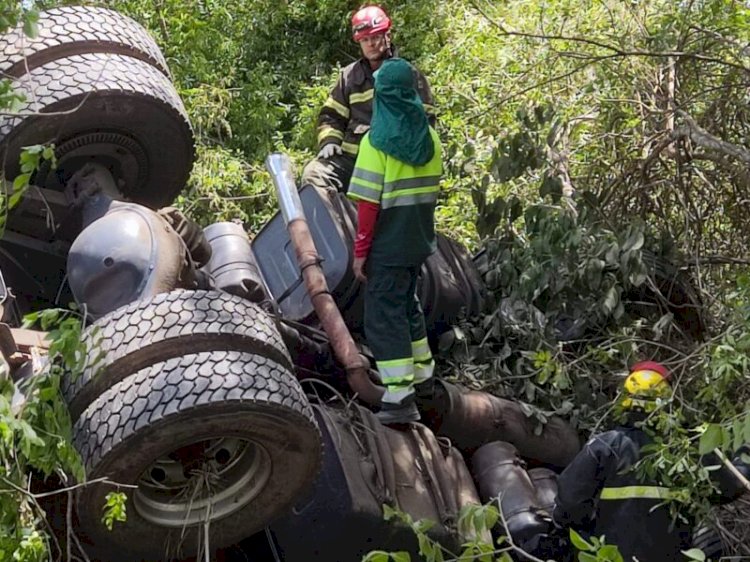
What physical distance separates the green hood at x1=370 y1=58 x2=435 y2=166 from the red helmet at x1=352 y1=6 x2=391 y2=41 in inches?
40.4

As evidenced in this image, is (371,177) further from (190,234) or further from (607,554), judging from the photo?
(607,554)

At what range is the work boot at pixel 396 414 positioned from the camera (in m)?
4.69

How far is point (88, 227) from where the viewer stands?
4414mm

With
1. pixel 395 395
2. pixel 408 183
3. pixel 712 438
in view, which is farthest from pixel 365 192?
pixel 712 438

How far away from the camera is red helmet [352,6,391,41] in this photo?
5.81m

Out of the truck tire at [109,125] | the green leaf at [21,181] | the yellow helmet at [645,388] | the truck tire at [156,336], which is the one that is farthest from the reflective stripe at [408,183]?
the green leaf at [21,181]

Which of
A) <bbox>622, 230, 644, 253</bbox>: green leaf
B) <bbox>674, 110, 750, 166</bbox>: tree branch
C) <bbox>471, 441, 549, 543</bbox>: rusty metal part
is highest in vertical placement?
<bbox>674, 110, 750, 166</bbox>: tree branch

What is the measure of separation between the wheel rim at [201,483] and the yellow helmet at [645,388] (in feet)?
4.21

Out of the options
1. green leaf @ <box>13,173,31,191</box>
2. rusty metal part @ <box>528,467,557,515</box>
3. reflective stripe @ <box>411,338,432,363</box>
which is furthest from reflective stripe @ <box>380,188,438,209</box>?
green leaf @ <box>13,173,31,191</box>

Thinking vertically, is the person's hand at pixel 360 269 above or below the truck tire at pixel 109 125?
below

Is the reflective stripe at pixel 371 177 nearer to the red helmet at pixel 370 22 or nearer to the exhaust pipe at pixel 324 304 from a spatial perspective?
the exhaust pipe at pixel 324 304

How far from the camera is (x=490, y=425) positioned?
5.05m

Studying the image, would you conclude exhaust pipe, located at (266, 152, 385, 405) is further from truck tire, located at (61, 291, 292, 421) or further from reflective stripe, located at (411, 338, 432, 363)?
truck tire, located at (61, 291, 292, 421)

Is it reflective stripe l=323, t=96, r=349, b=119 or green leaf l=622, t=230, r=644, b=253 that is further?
reflective stripe l=323, t=96, r=349, b=119
